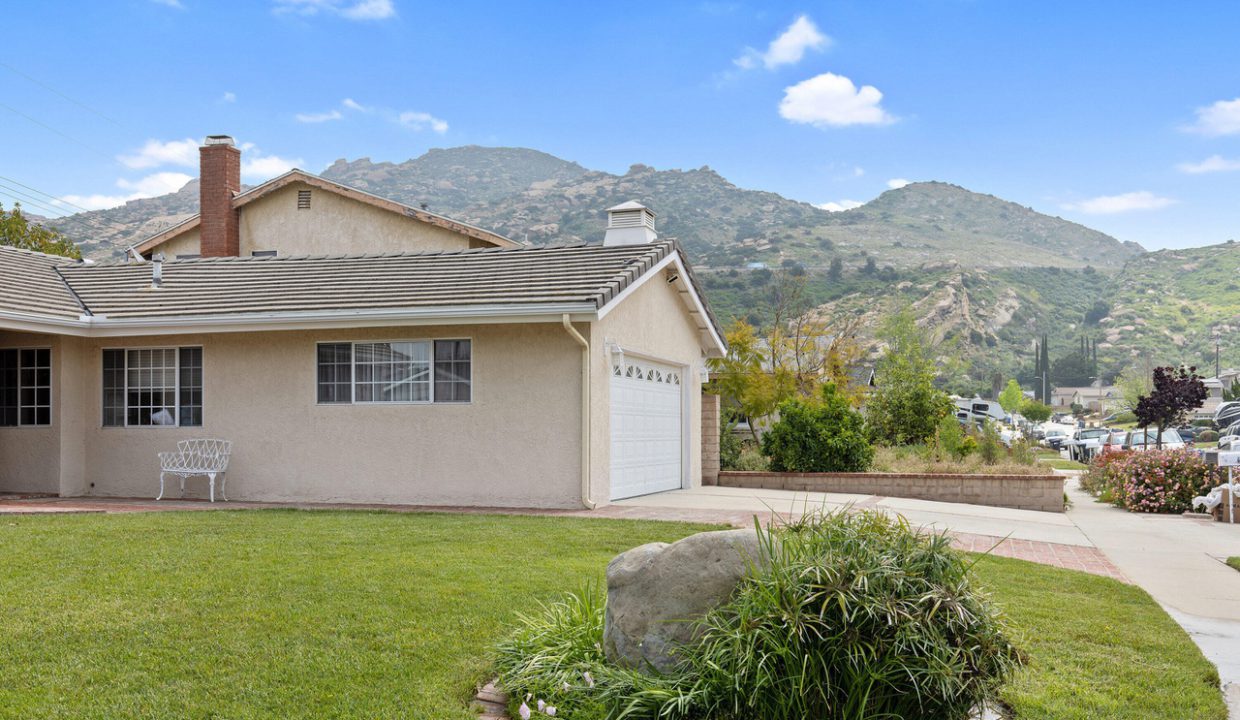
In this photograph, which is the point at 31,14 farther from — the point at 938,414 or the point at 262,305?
the point at 938,414

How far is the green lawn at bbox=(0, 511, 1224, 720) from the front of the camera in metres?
5.41

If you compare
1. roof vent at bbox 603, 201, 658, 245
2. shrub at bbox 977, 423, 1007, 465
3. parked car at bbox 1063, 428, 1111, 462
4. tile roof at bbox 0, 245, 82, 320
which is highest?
roof vent at bbox 603, 201, 658, 245

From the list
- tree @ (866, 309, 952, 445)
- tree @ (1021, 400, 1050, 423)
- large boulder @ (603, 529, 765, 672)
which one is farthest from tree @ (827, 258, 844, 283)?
large boulder @ (603, 529, 765, 672)

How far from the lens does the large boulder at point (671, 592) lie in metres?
5.16

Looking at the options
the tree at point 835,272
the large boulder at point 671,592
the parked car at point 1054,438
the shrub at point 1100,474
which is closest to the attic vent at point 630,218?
the shrub at point 1100,474

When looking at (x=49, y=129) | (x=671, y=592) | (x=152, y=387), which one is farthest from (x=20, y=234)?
(x=671, y=592)

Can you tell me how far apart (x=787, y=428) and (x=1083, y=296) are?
115 m

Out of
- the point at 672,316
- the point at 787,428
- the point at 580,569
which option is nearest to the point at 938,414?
the point at 787,428

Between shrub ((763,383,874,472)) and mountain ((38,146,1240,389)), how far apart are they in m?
41.5

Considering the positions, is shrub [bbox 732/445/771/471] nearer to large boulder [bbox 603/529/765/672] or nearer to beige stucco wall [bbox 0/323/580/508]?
beige stucco wall [bbox 0/323/580/508]

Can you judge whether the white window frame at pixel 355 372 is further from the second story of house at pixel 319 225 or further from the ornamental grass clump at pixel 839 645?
the second story of house at pixel 319 225

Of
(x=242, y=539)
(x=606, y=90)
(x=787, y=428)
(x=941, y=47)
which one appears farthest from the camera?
(x=606, y=90)

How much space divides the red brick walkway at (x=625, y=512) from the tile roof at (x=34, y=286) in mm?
2807

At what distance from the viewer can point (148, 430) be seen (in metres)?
16.1
